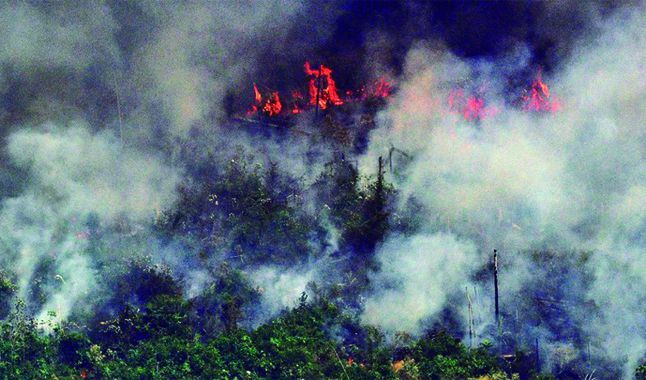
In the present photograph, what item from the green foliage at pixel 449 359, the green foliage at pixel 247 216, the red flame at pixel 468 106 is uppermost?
the red flame at pixel 468 106

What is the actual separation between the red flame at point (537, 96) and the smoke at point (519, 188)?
0.22 metres

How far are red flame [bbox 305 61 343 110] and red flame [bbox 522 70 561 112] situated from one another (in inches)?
207

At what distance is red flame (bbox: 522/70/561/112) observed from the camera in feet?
128

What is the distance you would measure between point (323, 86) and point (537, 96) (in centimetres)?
600

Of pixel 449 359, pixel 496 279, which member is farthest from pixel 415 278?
pixel 449 359

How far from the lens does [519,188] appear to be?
37.4 metres

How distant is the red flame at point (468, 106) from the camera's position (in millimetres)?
39188

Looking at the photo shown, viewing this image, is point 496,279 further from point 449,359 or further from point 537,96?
point 537,96

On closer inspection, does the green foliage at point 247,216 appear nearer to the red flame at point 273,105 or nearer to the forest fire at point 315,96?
the red flame at point 273,105

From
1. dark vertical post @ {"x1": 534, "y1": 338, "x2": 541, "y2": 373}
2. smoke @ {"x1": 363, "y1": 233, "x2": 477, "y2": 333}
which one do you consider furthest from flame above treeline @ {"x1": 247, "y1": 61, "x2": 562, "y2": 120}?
dark vertical post @ {"x1": 534, "y1": 338, "x2": 541, "y2": 373}

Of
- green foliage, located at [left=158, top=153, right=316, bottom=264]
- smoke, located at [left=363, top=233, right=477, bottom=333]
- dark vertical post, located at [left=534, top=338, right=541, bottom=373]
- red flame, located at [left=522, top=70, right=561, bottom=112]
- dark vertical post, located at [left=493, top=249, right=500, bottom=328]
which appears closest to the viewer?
dark vertical post, located at [left=534, top=338, right=541, bottom=373]

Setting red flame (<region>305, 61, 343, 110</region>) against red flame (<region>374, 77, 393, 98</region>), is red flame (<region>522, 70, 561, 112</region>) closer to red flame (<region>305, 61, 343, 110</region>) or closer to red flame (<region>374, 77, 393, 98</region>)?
red flame (<region>374, 77, 393, 98</region>)

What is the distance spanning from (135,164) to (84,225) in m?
2.54

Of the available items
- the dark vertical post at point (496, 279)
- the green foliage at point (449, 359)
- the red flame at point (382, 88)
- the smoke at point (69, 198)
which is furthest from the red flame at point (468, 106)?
the smoke at point (69, 198)
